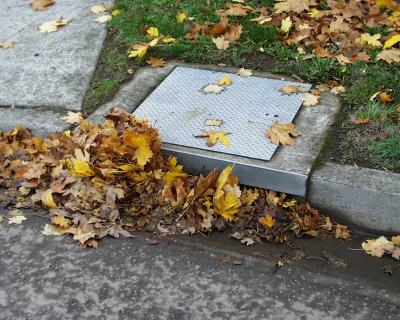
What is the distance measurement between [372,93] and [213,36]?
1520 millimetres

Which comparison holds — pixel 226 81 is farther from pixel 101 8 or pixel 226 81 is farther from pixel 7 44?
pixel 7 44

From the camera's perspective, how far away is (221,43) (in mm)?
4016

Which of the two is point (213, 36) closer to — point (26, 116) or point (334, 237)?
point (26, 116)

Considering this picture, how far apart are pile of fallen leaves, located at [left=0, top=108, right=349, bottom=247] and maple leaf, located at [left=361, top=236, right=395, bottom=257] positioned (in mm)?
131

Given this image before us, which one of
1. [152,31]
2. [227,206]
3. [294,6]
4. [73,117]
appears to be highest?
[294,6]

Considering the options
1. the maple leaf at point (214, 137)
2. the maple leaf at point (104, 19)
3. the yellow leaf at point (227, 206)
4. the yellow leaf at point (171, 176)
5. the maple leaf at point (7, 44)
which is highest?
the maple leaf at point (104, 19)

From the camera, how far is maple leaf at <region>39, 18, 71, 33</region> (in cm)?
450

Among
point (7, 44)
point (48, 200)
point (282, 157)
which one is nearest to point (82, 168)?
point (48, 200)

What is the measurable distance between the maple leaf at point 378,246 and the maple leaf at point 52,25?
346 centimetres

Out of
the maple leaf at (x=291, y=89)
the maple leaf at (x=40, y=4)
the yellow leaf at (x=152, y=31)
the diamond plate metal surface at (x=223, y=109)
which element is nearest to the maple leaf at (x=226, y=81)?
the diamond plate metal surface at (x=223, y=109)

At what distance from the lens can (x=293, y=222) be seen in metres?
2.71

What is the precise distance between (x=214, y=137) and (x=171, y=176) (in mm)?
406

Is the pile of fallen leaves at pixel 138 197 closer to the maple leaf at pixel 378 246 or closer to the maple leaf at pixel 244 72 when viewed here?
the maple leaf at pixel 378 246

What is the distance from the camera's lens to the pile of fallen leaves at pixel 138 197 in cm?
271
